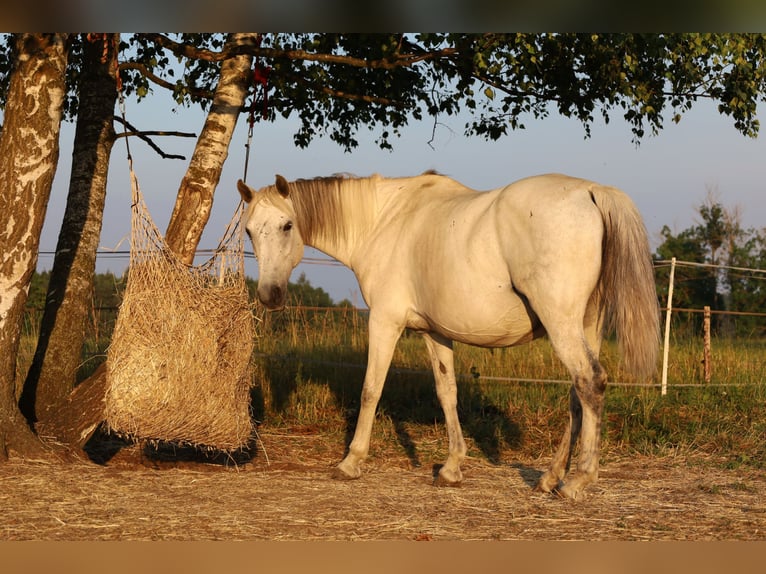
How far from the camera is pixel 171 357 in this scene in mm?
5125

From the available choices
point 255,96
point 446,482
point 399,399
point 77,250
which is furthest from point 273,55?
point 399,399

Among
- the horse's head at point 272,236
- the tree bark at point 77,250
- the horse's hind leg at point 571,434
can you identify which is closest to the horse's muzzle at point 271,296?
the horse's head at point 272,236

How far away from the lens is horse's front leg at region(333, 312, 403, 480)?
18.0 ft

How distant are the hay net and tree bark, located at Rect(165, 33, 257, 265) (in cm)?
66

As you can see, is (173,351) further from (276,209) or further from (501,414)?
(501,414)

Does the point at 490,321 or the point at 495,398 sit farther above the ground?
the point at 490,321

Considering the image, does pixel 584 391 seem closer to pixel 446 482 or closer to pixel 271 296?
pixel 446 482

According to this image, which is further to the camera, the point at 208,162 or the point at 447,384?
the point at 208,162

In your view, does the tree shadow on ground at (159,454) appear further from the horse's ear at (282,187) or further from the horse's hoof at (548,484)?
the horse's hoof at (548,484)

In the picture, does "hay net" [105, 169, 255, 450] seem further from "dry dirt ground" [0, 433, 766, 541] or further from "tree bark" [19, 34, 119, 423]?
"tree bark" [19, 34, 119, 423]

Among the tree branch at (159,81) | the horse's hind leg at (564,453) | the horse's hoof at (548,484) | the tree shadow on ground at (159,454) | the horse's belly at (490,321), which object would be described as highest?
the tree branch at (159,81)

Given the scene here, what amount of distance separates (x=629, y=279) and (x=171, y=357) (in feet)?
8.74

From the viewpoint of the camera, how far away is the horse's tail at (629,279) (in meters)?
4.44

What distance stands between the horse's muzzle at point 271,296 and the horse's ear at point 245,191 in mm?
646
